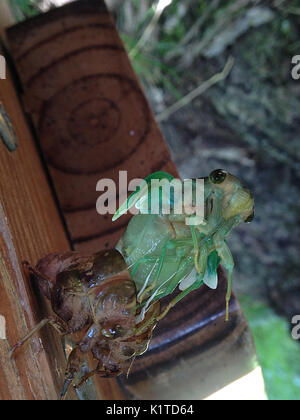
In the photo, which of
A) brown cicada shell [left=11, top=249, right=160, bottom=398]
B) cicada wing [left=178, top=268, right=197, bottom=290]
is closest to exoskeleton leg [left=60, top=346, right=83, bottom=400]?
brown cicada shell [left=11, top=249, right=160, bottom=398]

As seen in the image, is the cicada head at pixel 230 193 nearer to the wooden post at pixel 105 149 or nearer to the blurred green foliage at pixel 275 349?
the wooden post at pixel 105 149

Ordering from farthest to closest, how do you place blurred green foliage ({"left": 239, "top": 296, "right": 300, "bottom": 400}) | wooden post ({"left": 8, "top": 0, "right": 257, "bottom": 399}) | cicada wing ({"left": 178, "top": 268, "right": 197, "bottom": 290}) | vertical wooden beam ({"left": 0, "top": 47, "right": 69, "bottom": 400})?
blurred green foliage ({"left": 239, "top": 296, "right": 300, "bottom": 400}) → wooden post ({"left": 8, "top": 0, "right": 257, "bottom": 399}) → cicada wing ({"left": 178, "top": 268, "right": 197, "bottom": 290}) → vertical wooden beam ({"left": 0, "top": 47, "right": 69, "bottom": 400})

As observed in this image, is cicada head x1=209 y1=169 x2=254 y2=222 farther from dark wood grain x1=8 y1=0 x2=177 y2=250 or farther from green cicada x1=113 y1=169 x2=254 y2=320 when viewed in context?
dark wood grain x1=8 y1=0 x2=177 y2=250

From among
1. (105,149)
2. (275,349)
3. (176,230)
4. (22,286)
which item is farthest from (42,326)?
(275,349)

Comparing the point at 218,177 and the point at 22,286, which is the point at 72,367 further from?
the point at 218,177

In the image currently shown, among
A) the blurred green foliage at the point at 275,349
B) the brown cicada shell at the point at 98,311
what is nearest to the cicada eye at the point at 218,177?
the brown cicada shell at the point at 98,311

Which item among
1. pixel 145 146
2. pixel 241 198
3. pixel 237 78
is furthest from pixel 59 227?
pixel 237 78
